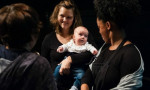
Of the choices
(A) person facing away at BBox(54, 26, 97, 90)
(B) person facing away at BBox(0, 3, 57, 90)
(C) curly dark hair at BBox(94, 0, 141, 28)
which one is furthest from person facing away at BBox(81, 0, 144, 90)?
(A) person facing away at BBox(54, 26, 97, 90)

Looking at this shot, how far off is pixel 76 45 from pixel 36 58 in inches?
46.8

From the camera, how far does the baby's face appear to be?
2.58 metres

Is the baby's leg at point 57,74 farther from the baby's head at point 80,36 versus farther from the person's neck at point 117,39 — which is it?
the person's neck at point 117,39

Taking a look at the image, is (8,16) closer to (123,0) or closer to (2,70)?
(2,70)

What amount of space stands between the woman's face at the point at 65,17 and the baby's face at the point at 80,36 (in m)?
0.17

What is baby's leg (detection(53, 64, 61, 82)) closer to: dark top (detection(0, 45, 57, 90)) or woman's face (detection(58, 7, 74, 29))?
woman's face (detection(58, 7, 74, 29))

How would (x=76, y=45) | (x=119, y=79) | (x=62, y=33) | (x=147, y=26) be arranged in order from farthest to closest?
1. (x=147, y=26)
2. (x=62, y=33)
3. (x=76, y=45)
4. (x=119, y=79)

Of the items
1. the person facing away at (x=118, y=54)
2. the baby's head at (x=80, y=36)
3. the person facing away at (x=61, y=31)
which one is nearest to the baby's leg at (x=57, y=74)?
the person facing away at (x=61, y=31)

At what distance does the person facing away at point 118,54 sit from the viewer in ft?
5.41

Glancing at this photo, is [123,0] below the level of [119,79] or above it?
above

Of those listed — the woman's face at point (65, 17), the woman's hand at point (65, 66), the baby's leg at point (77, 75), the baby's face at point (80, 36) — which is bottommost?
the baby's leg at point (77, 75)

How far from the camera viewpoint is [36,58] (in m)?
1.46

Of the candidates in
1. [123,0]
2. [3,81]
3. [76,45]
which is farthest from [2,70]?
[76,45]

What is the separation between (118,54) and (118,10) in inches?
12.0
